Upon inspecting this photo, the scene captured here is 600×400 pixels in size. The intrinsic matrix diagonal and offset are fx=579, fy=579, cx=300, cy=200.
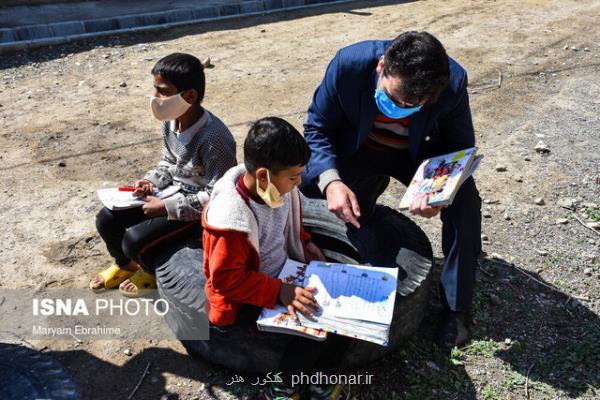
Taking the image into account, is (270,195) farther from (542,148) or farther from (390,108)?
(542,148)

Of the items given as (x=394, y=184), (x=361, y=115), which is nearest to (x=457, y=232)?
(x=361, y=115)

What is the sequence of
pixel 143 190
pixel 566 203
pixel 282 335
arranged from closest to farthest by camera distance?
1. pixel 282 335
2. pixel 143 190
3. pixel 566 203

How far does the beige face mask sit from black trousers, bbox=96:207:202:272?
85 cm

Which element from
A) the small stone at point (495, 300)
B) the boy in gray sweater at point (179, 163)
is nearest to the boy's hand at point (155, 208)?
the boy in gray sweater at point (179, 163)

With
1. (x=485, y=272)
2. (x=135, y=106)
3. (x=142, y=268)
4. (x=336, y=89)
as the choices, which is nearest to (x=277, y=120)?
(x=336, y=89)

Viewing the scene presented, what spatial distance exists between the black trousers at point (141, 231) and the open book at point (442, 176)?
124cm

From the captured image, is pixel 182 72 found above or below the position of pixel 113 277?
above

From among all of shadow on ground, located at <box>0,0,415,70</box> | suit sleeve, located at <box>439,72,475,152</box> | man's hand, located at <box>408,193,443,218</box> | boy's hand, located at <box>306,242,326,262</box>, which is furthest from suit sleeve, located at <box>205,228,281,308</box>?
shadow on ground, located at <box>0,0,415,70</box>

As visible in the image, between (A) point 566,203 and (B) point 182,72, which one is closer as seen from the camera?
(B) point 182,72

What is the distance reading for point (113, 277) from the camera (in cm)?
364

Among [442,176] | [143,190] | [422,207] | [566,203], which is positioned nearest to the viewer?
[422,207]

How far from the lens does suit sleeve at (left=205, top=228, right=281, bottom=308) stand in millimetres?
2512

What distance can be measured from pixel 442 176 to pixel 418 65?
0.63 m

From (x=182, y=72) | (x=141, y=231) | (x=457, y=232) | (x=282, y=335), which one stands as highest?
(x=182, y=72)
